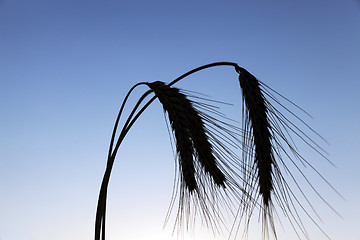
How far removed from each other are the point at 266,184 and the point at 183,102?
0.50m

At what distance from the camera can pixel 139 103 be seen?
6.20ft

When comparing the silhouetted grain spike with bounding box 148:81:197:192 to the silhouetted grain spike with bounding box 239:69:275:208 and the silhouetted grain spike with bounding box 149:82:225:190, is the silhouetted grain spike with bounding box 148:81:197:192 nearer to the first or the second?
the silhouetted grain spike with bounding box 149:82:225:190

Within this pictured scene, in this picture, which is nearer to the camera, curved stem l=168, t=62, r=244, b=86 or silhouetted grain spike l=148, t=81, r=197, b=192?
silhouetted grain spike l=148, t=81, r=197, b=192

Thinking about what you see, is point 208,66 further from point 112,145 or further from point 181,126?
point 112,145

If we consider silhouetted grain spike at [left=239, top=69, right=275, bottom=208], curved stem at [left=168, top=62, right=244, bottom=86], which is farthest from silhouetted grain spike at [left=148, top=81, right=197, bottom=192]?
silhouetted grain spike at [left=239, top=69, right=275, bottom=208]

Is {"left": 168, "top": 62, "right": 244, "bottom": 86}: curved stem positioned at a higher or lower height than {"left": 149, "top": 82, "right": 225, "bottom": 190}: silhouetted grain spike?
higher

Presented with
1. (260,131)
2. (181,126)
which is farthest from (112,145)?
(260,131)

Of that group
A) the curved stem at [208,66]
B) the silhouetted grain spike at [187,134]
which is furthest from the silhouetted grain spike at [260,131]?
the silhouetted grain spike at [187,134]

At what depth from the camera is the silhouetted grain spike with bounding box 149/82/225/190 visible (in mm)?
1607

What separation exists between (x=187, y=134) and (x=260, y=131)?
0.31 m

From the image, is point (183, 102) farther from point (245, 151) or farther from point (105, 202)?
point (105, 202)

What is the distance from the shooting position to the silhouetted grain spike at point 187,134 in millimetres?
1607

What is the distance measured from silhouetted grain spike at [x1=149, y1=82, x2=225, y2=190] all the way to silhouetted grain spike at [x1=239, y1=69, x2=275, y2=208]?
0.21m

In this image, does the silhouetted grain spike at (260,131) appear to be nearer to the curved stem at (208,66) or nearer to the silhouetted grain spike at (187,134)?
the curved stem at (208,66)
